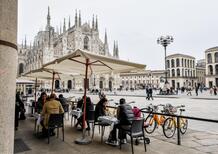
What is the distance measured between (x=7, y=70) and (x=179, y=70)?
82771mm

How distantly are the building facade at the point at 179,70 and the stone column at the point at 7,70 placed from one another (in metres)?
80.8

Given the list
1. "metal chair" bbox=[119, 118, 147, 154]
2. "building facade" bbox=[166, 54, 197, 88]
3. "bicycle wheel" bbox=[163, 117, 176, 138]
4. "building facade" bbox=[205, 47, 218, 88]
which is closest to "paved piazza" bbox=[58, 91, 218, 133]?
"bicycle wheel" bbox=[163, 117, 176, 138]

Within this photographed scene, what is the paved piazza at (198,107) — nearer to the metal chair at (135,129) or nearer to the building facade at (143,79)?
the metal chair at (135,129)

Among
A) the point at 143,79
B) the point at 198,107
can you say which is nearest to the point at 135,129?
the point at 198,107

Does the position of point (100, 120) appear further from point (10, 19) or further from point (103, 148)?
point (10, 19)

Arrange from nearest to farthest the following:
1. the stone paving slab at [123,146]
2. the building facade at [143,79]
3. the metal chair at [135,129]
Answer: the metal chair at [135,129]
the stone paving slab at [123,146]
the building facade at [143,79]

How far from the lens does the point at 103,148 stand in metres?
4.49

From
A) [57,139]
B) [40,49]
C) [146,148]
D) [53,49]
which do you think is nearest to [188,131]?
[146,148]

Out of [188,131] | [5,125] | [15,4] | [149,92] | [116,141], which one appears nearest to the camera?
[5,125]

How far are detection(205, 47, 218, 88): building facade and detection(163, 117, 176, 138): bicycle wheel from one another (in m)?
60.4

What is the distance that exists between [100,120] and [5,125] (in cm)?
378

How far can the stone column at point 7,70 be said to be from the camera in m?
1.45

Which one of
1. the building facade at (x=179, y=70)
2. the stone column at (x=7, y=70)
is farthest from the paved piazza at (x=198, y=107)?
the building facade at (x=179, y=70)

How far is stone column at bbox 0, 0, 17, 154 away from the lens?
145 centimetres
